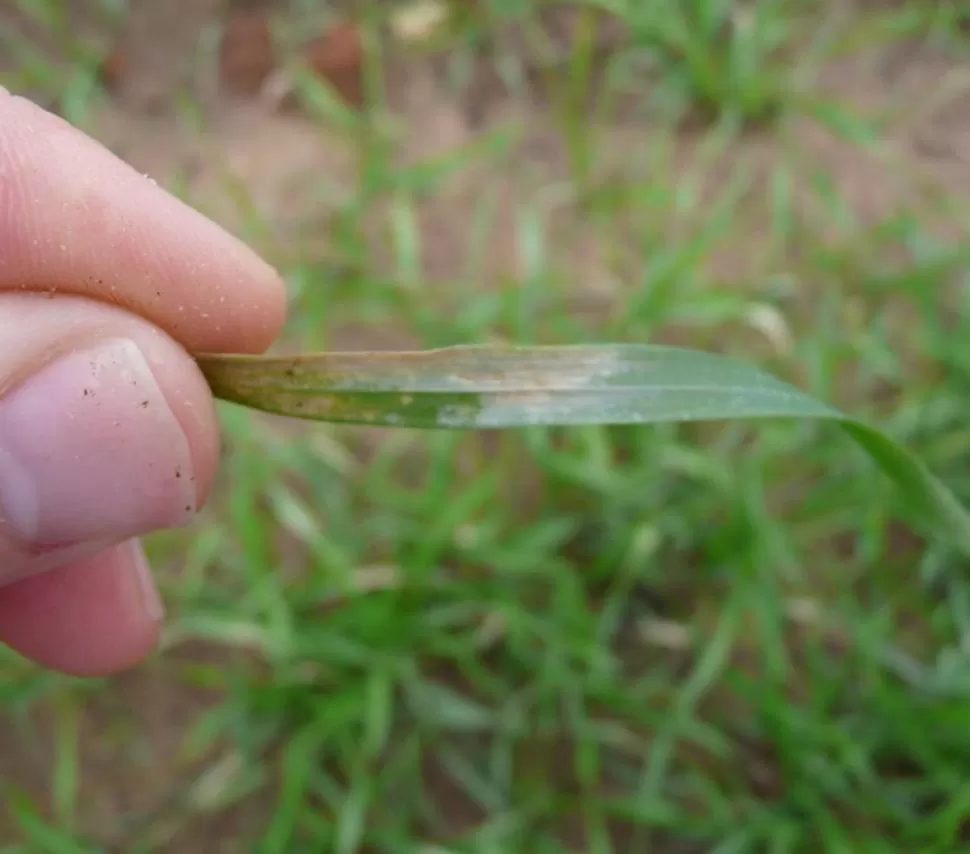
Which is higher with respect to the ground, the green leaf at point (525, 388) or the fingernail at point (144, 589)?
the green leaf at point (525, 388)

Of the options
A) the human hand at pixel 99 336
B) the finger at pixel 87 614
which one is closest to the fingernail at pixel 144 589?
the finger at pixel 87 614

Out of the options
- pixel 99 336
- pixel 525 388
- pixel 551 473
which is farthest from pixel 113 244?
pixel 551 473

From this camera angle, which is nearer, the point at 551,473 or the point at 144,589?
the point at 144,589

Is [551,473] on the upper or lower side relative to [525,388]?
lower

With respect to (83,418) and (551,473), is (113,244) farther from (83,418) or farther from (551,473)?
(551,473)

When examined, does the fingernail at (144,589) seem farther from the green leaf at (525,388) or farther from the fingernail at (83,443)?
the green leaf at (525,388)

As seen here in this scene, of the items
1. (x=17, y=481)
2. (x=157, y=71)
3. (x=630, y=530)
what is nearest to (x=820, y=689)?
(x=630, y=530)

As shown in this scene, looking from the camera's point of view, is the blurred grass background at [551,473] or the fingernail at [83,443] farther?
the blurred grass background at [551,473]

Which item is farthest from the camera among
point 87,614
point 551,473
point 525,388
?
point 551,473
